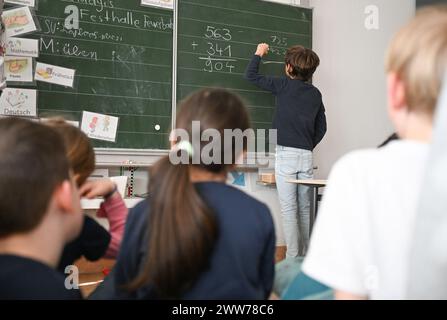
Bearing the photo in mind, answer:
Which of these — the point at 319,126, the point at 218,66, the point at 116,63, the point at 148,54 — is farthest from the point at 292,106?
the point at 116,63

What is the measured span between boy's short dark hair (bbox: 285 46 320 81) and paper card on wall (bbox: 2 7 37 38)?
1.73m

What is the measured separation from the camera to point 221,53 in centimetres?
320

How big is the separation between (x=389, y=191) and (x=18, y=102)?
94.9 inches

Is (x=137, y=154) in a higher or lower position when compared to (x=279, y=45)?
lower

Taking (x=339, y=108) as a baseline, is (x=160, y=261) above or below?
below

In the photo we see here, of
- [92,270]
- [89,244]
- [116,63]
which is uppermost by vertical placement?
[116,63]

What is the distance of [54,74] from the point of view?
8.81 feet

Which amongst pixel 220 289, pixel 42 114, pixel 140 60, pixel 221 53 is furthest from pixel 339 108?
pixel 220 289

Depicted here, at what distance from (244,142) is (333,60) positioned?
286cm

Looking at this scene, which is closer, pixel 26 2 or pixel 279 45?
pixel 26 2

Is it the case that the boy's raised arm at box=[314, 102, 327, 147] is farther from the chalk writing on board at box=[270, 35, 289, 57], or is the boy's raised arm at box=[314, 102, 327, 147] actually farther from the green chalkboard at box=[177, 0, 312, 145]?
the chalk writing on board at box=[270, 35, 289, 57]

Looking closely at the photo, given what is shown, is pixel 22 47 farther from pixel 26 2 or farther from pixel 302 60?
pixel 302 60

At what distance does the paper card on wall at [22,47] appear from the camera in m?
2.61
